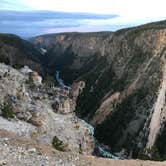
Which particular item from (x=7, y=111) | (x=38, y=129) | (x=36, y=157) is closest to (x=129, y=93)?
(x=38, y=129)

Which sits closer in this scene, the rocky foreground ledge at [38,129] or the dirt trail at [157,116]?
the rocky foreground ledge at [38,129]

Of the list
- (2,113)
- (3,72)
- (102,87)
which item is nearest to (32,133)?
(2,113)

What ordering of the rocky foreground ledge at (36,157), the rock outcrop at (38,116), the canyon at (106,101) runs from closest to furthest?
the rocky foreground ledge at (36,157), the rock outcrop at (38,116), the canyon at (106,101)

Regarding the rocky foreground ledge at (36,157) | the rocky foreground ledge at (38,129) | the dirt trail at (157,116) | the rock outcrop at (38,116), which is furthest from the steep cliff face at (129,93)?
the rocky foreground ledge at (36,157)

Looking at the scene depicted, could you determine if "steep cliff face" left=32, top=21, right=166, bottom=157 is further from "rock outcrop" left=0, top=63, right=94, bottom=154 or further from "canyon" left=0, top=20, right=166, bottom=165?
"rock outcrop" left=0, top=63, right=94, bottom=154

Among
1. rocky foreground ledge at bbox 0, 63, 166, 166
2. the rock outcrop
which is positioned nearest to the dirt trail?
rocky foreground ledge at bbox 0, 63, 166, 166

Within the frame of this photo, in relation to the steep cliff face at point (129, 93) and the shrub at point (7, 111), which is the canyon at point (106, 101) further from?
the shrub at point (7, 111)
